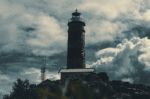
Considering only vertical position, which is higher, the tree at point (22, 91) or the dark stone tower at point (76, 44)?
the dark stone tower at point (76, 44)

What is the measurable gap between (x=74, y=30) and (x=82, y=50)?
7.73m

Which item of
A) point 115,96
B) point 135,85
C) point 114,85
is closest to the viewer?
point 115,96

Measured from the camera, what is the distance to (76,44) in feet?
431

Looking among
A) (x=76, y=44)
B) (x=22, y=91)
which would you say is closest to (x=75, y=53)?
(x=76, y=44)

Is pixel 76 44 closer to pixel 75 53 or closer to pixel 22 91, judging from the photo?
pixel 75 53

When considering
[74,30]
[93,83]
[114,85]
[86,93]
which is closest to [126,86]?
[114,85]

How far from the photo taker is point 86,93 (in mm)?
24016

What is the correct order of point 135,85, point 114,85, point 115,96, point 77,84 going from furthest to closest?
point 135,85
point 114,85
point 115,96
point 77,84

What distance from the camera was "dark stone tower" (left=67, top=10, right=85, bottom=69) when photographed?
129000 mm

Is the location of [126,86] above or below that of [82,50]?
below

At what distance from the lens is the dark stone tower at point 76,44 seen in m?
129

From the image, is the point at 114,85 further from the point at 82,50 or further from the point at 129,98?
the point at 82,50

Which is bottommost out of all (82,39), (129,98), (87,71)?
(129,98)

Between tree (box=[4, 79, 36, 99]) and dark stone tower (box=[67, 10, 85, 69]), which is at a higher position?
dark stone tower (box=[67, 10, 85, 69])
